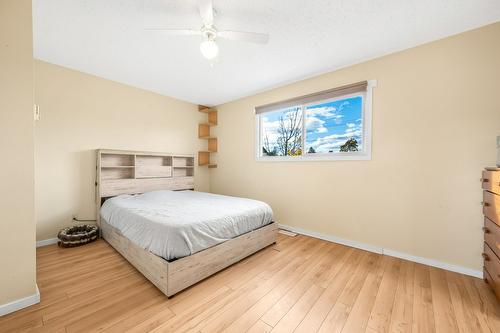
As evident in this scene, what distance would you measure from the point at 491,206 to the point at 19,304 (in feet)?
12.3

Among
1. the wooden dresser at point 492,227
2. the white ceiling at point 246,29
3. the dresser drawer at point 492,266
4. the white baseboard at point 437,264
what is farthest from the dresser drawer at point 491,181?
the white ceiling at point 246,29

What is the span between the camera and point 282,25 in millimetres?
1906

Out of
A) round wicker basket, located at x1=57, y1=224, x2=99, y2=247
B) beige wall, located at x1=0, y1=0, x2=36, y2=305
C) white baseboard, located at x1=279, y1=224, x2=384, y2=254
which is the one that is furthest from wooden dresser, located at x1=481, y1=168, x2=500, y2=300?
round wicker basket, located at x1=57, y1=224, x2=99, y2=247

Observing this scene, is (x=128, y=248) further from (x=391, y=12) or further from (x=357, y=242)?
(x=391, y=12)

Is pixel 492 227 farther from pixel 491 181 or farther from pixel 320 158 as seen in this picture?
pixel 320 158

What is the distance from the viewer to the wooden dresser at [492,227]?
4.90 ft

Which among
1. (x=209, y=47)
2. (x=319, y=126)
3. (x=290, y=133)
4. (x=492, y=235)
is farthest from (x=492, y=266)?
(x=209, y=47)

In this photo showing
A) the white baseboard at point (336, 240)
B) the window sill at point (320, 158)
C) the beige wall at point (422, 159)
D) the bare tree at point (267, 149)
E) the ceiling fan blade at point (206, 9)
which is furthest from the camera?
the bare tree at point (267, 149)

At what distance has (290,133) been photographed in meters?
3.44

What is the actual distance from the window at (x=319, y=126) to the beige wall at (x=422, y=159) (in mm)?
126

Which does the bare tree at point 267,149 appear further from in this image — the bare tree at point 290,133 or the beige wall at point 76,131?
the beige wall at point 76,131

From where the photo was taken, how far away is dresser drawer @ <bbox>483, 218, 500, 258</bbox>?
4.91ft

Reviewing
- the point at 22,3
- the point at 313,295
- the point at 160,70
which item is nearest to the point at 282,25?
the point at 160,70

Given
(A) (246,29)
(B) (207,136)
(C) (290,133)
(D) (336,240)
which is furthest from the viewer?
(B) (207,136)
